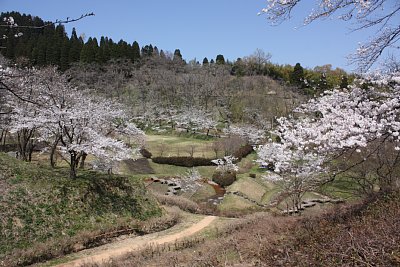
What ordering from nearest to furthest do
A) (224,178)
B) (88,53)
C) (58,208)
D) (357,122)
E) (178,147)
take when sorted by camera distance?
(357,122) → (58,208) → (224,178) → (178,147) → (88,53)

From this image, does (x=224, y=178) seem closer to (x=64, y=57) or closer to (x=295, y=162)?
(x=295, y=162)

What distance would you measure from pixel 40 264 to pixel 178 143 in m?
34.3

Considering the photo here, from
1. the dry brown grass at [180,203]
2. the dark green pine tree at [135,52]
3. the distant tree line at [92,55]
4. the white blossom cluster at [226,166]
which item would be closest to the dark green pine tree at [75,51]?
the distant tree line at [92,55]

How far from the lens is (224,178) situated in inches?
1390

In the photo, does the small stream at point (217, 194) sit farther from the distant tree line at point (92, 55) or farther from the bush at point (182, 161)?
the distant tree line at point (92, 55)

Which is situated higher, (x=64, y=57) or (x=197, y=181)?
(x=64, y=57)

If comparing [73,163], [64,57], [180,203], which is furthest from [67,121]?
[64,57]

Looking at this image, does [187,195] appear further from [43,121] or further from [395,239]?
[395,239]

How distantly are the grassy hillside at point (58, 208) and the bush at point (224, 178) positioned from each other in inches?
540

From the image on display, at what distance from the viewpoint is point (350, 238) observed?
6.68 metres

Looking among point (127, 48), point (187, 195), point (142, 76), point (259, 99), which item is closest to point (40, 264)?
point (187, 195)

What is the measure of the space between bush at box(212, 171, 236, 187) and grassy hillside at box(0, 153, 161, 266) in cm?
1371

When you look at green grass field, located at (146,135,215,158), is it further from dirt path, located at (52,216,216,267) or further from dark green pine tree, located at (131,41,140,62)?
dark green pine tree, located at (131,41,140,62)

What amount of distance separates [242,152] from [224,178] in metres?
10.0
